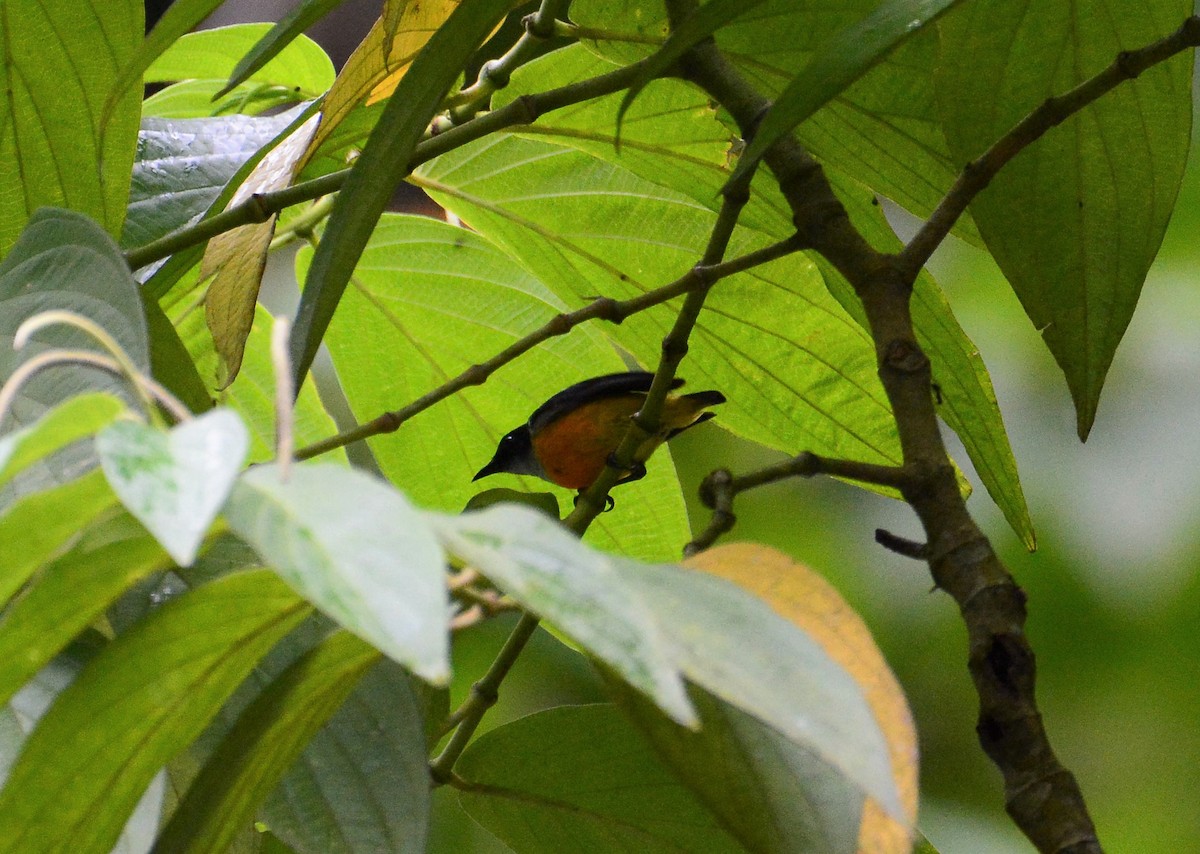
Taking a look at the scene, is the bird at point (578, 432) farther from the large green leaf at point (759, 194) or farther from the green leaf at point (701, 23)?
the green leaf at point (701, 23)

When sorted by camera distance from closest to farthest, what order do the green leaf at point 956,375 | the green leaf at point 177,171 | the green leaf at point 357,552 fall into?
1. the green leaf at point 357,552
2. the green leaf at point 956,375
3. the green leaf at point 177,171

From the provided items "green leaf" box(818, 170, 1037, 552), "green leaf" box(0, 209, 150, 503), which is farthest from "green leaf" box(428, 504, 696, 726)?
"green leaf" box(818, 170, 1037, 552)

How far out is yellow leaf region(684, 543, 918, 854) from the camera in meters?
0.37

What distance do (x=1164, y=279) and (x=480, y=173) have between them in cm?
149

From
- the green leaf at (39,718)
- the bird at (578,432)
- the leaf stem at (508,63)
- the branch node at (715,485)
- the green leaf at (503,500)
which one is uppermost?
the bird at (578,432)

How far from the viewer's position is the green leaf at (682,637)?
26cm

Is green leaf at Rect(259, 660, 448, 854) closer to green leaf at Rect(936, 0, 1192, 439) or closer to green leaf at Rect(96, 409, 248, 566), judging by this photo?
green leaf at Rect(96, 409, 248, 566)

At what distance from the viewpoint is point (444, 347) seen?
1.12m

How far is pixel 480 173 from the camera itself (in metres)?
1.04

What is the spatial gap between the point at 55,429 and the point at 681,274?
0.74 meters

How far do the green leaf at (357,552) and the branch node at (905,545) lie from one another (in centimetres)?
37

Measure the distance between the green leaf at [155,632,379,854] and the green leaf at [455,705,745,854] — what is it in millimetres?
265

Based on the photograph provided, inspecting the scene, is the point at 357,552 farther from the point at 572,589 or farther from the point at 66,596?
the point at 66,596

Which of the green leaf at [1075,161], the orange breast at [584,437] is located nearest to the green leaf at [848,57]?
the green leaf at [1075,161]
